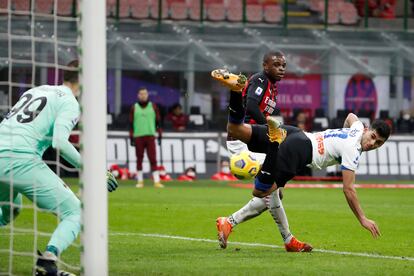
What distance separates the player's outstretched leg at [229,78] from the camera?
10.4 metres

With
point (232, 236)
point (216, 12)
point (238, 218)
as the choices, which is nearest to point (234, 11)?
point (216, 12)

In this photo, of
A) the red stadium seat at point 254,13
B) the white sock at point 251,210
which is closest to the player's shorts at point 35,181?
the white sock at point 251,210

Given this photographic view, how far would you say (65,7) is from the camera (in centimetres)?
3061

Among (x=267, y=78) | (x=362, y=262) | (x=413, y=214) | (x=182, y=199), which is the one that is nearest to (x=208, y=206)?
(x=182, y=199)

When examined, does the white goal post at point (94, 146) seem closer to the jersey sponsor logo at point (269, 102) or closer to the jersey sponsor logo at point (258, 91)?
the jersey sponsor logo at point (258, 91)

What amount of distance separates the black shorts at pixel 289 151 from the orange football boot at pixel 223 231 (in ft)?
2.65

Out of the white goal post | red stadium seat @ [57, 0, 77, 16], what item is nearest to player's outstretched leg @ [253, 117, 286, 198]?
the white goal post

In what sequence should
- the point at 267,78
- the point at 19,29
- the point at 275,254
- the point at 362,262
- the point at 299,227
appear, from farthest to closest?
the point at 19,29
the point at 299,227
the point at 267,78
the point at 275,254
the point at 362,262

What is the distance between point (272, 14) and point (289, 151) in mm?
22632

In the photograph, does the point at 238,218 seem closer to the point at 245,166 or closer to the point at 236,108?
the point at 245,166

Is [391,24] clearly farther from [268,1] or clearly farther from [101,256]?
[101,256]

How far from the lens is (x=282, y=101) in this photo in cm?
3441

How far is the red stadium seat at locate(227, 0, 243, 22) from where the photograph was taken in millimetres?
34062

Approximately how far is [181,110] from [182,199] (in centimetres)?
1063
